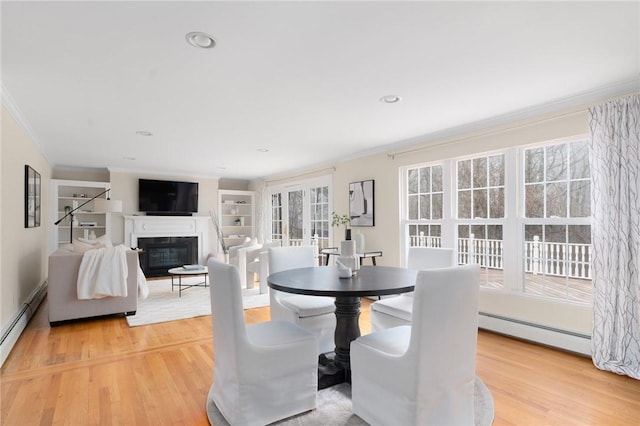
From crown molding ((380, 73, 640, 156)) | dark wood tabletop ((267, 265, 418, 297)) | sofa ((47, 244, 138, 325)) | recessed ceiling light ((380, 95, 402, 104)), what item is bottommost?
sofa ((47, 244, 138, 325))

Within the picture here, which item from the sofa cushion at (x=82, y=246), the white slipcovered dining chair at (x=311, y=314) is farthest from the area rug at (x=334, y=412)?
the sofa cushion at (x=82, y=246)

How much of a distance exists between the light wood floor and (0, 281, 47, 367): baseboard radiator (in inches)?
3.4

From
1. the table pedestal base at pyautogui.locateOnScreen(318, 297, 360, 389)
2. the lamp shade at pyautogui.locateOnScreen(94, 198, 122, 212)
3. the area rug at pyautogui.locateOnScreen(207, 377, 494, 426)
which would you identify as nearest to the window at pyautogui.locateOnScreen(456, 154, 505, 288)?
the area rug at pyautogui.locateOnScreen(207, 377, 494, 426)

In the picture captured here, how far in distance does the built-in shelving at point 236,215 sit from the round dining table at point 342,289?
6.31 metres

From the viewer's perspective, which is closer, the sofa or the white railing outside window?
the white railing outside window

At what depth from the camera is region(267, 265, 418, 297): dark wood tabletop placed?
2.07 meters

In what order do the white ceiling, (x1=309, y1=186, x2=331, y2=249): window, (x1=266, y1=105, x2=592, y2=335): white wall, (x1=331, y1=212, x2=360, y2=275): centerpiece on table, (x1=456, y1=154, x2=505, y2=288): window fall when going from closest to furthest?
the white ceiling, (x1=331, y1=212, x2=360, y2=275): centerpiece on table, (x1=266, y1=105, x2=592, y2=335): white wall, (x1=456, y1=154, x2=505, y2=288): window, (x1=309, y1=186, x2=331, y2=249): window

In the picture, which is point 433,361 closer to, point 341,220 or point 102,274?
point 102,274

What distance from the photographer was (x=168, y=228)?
7.70 metres

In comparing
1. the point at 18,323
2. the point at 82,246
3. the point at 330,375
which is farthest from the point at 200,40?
the point at 18,323

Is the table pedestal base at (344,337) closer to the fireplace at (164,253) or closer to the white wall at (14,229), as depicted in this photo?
the white wall at (14,229)

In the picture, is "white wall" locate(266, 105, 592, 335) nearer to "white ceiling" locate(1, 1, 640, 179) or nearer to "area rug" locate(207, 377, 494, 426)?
"white ceiling" locate(1, 1, 640, 179)

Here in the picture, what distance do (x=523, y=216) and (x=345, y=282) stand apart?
2.35 m

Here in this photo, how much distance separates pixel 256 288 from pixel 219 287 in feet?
14.1
